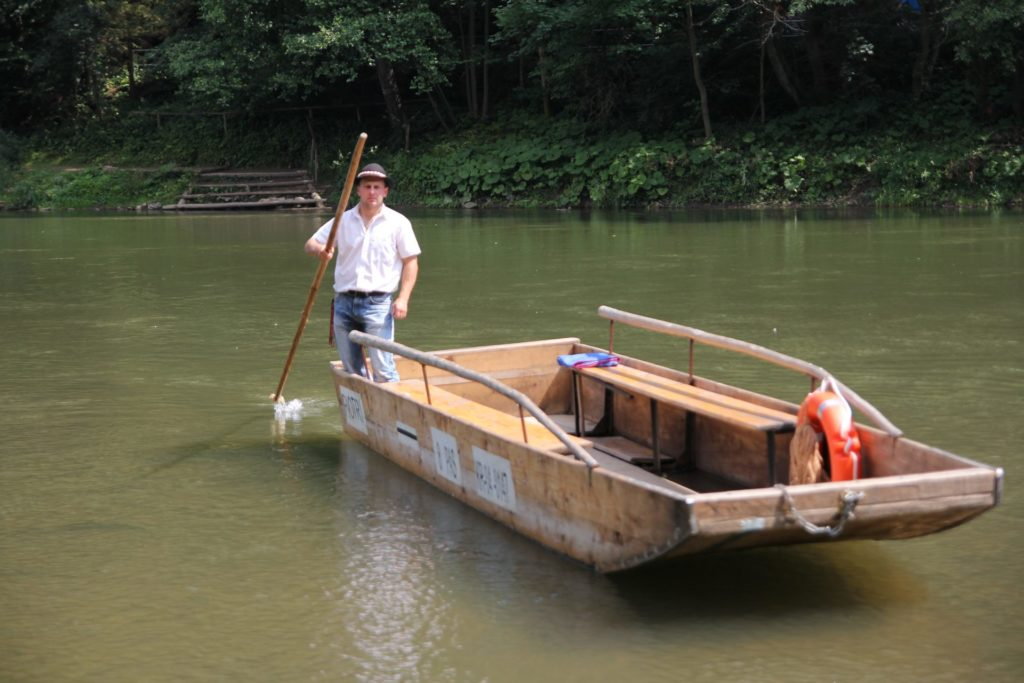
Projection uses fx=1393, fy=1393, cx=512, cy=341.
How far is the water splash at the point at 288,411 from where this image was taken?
32.2ft

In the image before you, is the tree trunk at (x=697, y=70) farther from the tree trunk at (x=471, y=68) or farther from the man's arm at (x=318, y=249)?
the man's arm at (x=318, y=249)

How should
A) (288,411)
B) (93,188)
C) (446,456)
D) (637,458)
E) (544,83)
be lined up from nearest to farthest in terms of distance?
(446,456), (637,458), (288,411), (544,83), (93,188)

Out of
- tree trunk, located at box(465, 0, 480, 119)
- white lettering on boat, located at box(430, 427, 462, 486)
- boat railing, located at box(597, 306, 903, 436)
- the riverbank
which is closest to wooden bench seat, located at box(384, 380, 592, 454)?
white lettering on boat, located at box(430, 427, 462, 486)

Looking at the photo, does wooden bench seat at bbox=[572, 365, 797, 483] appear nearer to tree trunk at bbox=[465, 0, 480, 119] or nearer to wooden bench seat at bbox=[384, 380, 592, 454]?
wooden bench seat at bbox=[384, 380, 592, 454]

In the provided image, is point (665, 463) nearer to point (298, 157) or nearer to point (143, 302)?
point (143, 302)

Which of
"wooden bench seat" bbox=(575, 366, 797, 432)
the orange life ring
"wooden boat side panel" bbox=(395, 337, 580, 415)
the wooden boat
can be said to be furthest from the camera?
"wooden boat side panel" bbox=(395, 337, 580, 415)

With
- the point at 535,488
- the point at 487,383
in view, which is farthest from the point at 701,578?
the point at 487,383

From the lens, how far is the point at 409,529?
709 cm

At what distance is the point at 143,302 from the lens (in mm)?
16062

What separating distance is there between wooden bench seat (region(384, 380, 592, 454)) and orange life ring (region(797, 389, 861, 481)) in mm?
1241

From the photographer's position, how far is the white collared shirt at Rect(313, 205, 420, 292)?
8.60 meters

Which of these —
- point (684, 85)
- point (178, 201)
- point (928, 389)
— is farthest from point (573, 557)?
point (178, 201)

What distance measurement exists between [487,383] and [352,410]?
85.5 inches

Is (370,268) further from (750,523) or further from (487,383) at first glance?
(750,523)
